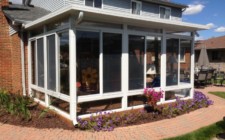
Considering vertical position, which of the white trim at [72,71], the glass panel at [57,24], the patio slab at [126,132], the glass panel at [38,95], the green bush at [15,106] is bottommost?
the patio slab at [126,132]

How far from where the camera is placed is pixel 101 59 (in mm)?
6445

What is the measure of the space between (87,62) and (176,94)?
448 centimetres

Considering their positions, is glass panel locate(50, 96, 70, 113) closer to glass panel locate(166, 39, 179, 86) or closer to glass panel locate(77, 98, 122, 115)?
glass panel locate(77, 98, 122, 115)

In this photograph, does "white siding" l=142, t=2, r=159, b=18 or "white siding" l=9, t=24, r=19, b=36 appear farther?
"white siding" l=142, t=2, r=159, b=18

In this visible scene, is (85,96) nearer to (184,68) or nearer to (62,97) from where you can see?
(62,97)

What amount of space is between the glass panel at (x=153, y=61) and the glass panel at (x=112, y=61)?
4.13 feet

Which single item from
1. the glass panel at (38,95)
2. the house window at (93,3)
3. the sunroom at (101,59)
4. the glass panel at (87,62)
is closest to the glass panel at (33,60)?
the sunroom at (101,59)

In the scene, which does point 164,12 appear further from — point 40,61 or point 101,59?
point 101,59

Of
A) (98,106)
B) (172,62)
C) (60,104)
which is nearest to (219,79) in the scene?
(172,62)

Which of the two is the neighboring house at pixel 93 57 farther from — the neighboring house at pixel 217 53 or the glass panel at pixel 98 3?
the neighboring house at pixel 217 53

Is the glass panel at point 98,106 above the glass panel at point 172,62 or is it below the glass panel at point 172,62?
below

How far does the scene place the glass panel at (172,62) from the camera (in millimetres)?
8281

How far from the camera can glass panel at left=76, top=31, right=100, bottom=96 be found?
6133mm

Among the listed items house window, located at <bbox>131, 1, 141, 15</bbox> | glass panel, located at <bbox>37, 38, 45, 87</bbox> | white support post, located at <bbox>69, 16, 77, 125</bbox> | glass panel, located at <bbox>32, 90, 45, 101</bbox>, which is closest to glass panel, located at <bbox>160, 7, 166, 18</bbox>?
house window, located at <bbox>131, 1, 141, 15</bbox>
